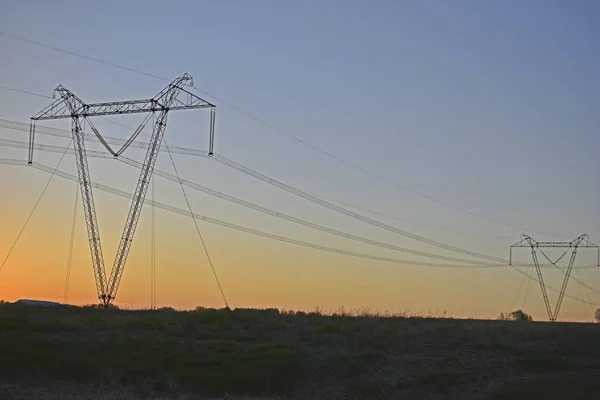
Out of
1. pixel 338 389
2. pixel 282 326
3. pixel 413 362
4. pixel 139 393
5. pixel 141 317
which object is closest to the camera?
pixel 139 393

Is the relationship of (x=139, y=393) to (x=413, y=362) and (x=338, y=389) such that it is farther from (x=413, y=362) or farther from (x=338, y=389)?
(x=413, y=362)

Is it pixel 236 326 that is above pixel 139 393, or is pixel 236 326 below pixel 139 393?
above

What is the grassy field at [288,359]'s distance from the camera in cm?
4634

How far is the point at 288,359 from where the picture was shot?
5066cm

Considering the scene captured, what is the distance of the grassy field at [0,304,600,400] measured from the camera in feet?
152

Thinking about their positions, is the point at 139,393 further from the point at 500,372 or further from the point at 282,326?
the point at 500,372

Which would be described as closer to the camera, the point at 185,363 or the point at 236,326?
the point at 185,363

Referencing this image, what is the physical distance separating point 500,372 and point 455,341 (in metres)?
6.01

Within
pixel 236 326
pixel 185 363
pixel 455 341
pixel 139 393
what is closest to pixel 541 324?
pixel 455 341

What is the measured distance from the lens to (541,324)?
6550 cm

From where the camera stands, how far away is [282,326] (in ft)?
196

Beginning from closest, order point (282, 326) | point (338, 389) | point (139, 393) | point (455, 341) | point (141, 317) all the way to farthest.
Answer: point (139, 393) → point (338, 389) → point (455, 341) → point (282, 326) → point (141, 317)

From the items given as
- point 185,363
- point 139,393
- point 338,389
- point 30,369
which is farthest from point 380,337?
point 30,369

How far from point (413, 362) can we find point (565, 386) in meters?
8.90
